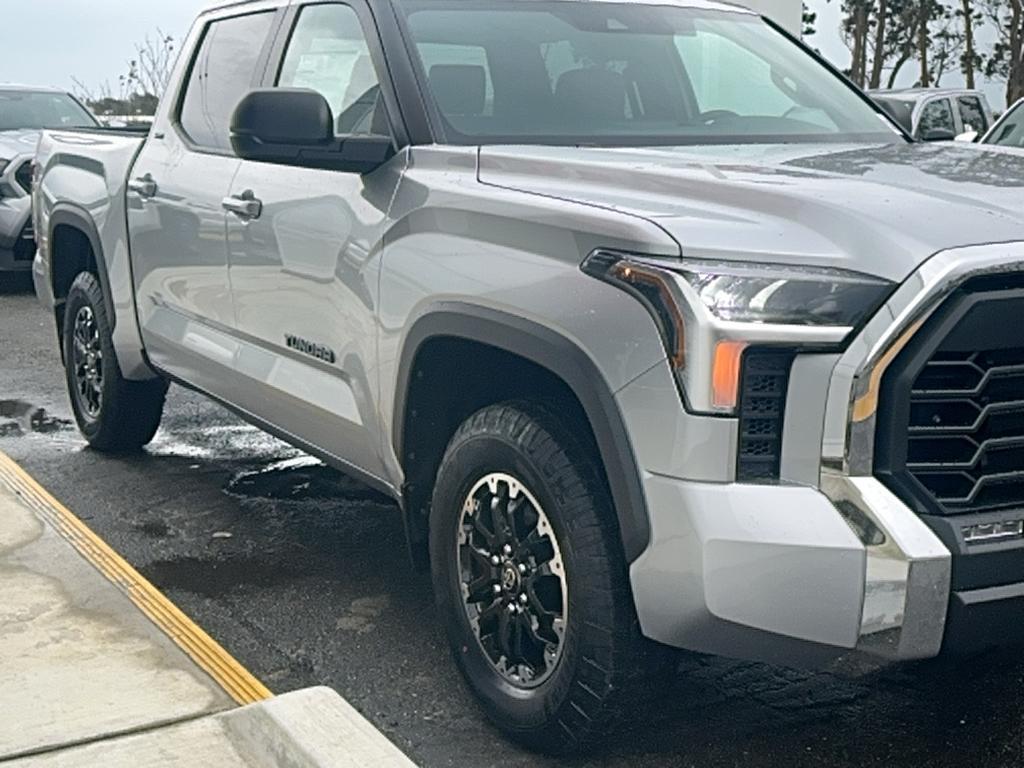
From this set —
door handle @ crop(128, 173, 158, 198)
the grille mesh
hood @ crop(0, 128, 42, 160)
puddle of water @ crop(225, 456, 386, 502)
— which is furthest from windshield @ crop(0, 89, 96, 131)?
the grille mesh

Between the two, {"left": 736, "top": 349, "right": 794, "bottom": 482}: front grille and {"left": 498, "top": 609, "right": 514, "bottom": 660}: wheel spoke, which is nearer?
{"left": 736, "top": 349, "right": 794, "bottom": 482}: front grille

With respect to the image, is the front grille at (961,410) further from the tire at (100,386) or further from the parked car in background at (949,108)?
the parked car in background at (949,108)

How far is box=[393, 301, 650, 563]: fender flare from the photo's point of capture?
2891 mm

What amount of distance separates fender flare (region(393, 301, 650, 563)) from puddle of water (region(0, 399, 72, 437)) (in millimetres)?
4132

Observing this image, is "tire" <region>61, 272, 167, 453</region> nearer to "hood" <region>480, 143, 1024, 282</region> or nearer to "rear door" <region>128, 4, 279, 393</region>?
"rear door" <region>128, 4, 279, 393</region>

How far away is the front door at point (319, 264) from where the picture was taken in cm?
389

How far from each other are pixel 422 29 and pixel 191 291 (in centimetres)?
147

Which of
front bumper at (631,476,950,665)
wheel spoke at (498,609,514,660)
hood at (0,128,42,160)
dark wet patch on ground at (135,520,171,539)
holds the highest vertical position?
front bumper at (631,476,950,665)

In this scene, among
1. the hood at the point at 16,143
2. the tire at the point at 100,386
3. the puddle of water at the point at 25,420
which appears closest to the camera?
the tire at the point at 100,386

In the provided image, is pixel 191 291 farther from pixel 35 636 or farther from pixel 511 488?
pixel 511 488

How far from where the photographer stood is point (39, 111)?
13.3 m

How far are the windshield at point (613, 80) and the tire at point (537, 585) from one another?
1005 millimetres

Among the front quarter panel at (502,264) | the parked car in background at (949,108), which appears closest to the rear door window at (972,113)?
the parked car in background at (949,108)

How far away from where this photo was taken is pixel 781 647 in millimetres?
2814
